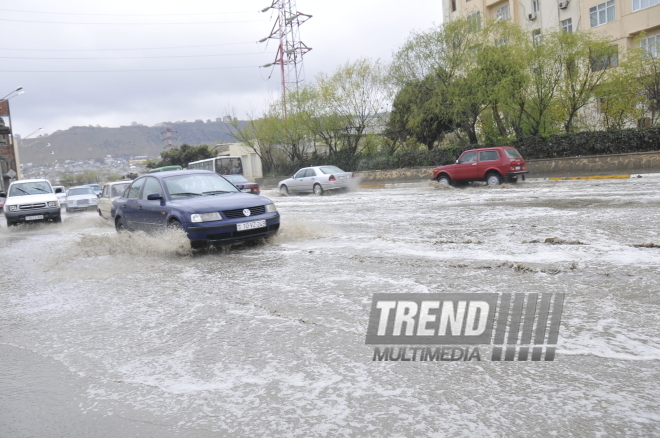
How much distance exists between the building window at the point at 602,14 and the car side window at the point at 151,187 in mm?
33054

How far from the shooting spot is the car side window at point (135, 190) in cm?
1149

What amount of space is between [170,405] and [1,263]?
8.28 meters

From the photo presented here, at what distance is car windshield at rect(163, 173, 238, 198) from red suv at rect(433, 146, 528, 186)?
14.3 meters

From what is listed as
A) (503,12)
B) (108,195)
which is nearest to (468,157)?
(108,195)

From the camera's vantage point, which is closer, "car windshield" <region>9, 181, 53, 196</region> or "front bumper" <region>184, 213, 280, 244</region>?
"front bumper" <region>184, 213, 280, 244</region>

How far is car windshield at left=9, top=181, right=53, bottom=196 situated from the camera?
20.0 metres

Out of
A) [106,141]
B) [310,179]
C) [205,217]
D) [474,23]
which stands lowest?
[205,217]

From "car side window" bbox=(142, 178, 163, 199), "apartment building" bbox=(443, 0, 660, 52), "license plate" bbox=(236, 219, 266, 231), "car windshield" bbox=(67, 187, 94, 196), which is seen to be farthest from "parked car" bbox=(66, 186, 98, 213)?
"apartment building" bbox=(443, 0, 660, 52)

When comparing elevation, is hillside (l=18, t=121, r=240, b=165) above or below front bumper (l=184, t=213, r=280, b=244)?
above

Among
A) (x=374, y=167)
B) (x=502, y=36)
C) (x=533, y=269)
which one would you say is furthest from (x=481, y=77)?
(x=533, y=269)

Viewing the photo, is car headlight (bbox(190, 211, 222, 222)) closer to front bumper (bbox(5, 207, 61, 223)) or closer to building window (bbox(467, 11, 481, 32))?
front bumper (bbox(5, 207, 61, 223))

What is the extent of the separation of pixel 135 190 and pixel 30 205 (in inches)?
354

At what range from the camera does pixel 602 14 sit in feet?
116

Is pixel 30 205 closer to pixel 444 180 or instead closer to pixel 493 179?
pixel 444 180
